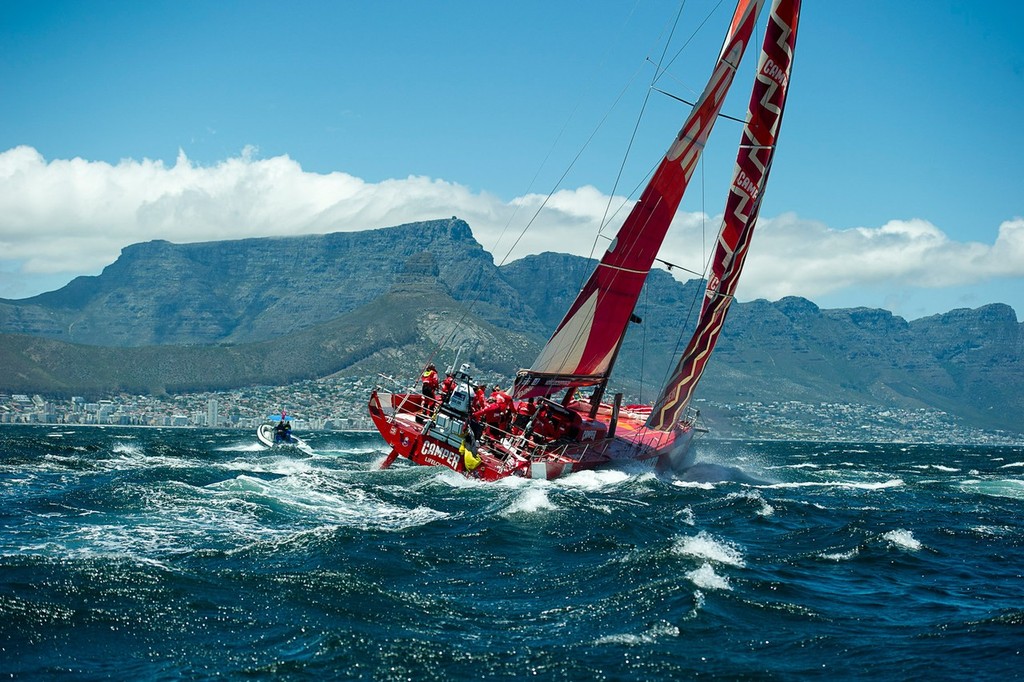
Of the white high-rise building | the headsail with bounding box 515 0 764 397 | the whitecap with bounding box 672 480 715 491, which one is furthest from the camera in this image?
the white high-rise building

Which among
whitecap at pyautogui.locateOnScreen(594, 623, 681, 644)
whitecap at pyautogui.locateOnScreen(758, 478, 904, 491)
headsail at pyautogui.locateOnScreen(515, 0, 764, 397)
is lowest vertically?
whitecap at pyautogui.locateOnScreen(758, 478, 904, 491)

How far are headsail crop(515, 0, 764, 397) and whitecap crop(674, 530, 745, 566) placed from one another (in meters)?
15.3

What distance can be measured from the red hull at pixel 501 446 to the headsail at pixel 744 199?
2.44 metres

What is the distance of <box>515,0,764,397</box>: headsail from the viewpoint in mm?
37594

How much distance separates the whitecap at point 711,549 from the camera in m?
20.3

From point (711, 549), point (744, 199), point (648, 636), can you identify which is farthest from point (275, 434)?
point (648, 636)

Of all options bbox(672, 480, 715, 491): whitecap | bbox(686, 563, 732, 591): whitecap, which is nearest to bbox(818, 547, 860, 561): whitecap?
bbox(686, 563, 732, 591): whitecap

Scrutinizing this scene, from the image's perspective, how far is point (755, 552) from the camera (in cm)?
2155

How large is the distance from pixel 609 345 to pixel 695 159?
7.89 m

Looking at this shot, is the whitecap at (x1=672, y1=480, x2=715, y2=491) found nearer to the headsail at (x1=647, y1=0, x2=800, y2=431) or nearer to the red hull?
the red hull

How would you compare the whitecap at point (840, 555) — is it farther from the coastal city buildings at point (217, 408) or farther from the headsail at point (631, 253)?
the coastal city buildings at point (217, 408)

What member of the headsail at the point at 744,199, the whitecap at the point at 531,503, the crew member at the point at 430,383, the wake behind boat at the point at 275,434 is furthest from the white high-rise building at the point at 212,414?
the whitecap at the point at 531,503

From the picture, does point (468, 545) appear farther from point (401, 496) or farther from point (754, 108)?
point (754, 108)

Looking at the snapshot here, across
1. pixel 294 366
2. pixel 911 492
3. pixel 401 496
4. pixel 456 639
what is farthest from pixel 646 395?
pixel 456 639
